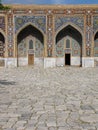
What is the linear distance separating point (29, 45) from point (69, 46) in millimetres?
3341

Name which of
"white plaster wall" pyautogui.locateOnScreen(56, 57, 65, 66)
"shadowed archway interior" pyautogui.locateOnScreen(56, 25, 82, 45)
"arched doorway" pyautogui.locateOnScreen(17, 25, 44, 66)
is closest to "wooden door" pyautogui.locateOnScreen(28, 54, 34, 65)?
"arched doorway" pyautogui.locateOnScreen(17, 25, 44, 66)

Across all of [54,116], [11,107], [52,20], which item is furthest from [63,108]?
[52,20]

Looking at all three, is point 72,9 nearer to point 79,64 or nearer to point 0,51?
point 79,64

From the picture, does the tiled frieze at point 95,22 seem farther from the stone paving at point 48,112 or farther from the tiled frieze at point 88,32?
the stone paving at point 48,112

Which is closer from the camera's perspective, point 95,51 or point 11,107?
point 11,107

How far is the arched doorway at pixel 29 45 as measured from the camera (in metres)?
22.2

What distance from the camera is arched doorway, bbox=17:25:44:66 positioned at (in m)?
22.2

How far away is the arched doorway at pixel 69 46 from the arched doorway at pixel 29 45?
1.45 metres

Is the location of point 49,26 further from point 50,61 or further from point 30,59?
point 30,59

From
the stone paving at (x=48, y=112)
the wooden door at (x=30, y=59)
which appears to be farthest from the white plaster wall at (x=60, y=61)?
the stone paving at (x=48, y=112)

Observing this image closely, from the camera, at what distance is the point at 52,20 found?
2133cm

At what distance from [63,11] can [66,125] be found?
17948 millimetres

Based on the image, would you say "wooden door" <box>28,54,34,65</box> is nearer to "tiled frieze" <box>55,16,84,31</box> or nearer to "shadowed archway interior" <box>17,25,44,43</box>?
"shadowed archway interior" <box>17,25,44,43</box>

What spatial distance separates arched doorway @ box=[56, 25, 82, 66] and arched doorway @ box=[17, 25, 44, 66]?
145cm
